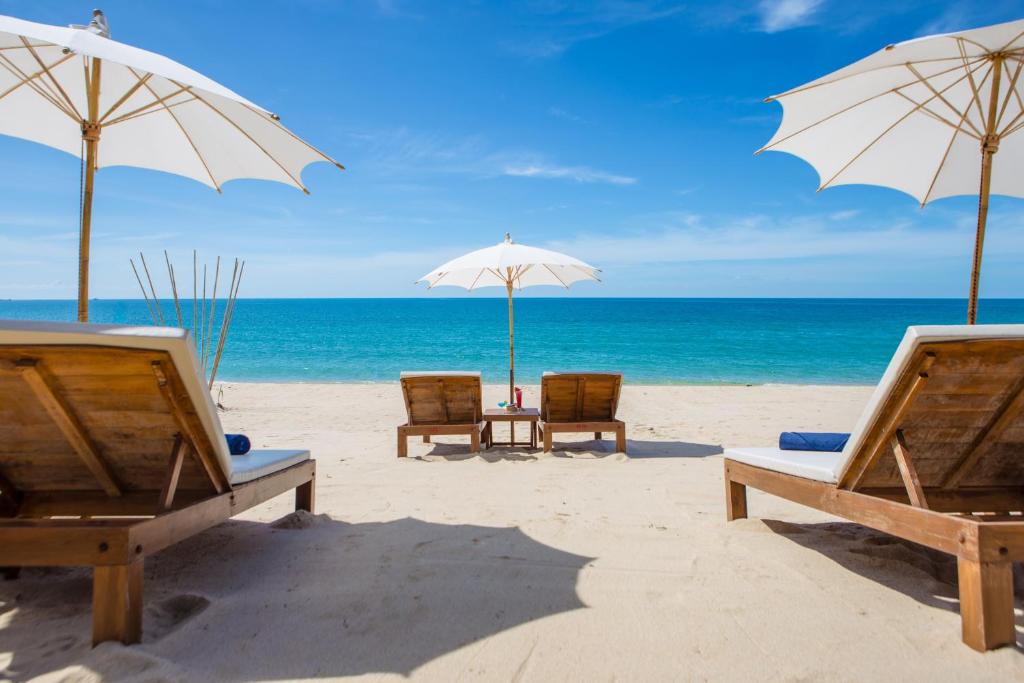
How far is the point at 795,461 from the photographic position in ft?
9.36

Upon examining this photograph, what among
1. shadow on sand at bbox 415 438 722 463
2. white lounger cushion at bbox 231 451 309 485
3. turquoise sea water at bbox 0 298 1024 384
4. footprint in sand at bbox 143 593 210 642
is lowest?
footprint in sand at bbox 143 593 210 642

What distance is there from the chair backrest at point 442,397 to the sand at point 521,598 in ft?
4.81

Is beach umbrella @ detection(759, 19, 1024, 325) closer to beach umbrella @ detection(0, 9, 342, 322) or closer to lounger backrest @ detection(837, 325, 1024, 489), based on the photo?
lounger backrest @ detection(837, 325, 1024, 489)

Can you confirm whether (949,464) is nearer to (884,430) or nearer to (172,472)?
(884,430)

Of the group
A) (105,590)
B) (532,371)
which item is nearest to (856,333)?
(532,371)

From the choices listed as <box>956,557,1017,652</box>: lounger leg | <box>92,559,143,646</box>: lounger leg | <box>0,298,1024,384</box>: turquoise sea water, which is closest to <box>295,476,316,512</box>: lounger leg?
<box>92,559,143,646</box>: lounger leg

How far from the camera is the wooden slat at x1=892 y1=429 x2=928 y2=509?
2.24m

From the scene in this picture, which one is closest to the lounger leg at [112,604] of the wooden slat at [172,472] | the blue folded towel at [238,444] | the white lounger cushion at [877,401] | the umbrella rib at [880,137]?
the wooden slat at [172,472]

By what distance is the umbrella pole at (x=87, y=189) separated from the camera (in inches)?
119

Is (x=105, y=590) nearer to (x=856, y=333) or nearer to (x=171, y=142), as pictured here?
(x=171, y=142)

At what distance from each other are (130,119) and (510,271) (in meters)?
4.23

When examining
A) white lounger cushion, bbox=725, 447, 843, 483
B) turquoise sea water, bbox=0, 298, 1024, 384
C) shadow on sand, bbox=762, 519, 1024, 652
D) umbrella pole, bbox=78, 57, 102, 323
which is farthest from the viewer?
turquoise sea water, bbox=0, 298, 1024, 384

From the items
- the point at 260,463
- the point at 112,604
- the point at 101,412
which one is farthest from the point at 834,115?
the point at 112,604

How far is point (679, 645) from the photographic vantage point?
2004 mm
